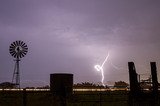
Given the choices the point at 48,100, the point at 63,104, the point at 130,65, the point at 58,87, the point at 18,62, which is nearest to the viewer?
the point at 63,104

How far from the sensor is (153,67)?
17078 mm

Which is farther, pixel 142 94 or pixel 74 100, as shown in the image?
pixel 74 100

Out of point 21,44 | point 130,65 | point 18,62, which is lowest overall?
point 130,65

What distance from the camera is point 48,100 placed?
31625mm

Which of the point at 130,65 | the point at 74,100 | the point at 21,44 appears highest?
the point at 21,44

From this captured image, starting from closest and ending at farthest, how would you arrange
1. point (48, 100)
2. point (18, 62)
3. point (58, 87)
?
point (48, 100), point (58, 87), point (18, 62)

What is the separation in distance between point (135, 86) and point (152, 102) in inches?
54.9

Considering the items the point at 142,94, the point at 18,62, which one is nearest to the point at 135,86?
the point at 142,94

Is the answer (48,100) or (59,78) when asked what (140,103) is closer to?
(48,100)

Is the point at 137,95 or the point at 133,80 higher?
the point at 133,80

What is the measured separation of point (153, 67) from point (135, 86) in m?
1.84

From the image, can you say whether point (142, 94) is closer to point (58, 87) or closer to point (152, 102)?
point (152, 102)

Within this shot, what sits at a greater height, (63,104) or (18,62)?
(18,62)

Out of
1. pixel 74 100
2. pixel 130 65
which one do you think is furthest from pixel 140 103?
pixel 74 100
